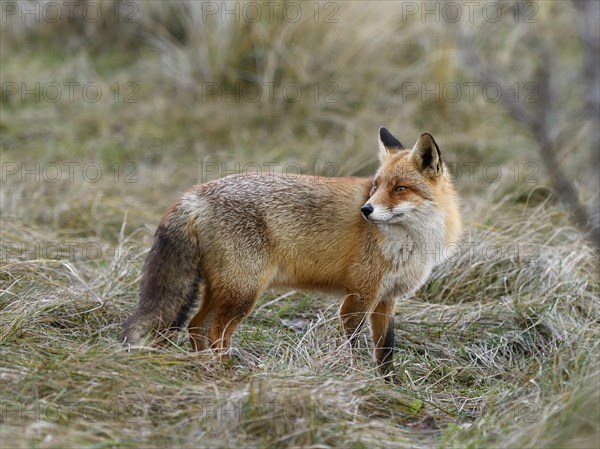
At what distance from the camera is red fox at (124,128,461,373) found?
4.60 m

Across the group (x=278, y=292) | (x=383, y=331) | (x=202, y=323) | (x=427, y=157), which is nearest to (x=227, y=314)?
(x=202, y=323)

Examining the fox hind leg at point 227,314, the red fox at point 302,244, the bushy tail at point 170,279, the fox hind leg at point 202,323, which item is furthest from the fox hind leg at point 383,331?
the bushy tail at point 170,279

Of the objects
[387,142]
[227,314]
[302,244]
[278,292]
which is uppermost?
[387,142]

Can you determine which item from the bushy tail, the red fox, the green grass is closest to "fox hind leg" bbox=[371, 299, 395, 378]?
the red fox

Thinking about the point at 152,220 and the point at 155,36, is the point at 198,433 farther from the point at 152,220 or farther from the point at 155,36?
the point at 155,36

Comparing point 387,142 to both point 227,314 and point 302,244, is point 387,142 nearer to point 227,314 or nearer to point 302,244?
point 302,244

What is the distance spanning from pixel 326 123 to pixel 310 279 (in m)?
4.45

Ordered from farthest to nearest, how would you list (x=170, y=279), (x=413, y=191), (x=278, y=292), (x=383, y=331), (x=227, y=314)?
(x=278, y=292), (x=383, y=331), (x=413, y=191), (x=227, y=314), (x=170, y=279)

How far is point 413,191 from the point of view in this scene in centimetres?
484

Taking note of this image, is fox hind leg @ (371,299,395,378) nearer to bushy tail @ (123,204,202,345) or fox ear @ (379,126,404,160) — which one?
fox ear @ (379,126,404,160)

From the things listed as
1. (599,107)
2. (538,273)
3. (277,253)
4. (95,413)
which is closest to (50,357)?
(95,413)

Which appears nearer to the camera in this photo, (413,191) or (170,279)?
(170,279)

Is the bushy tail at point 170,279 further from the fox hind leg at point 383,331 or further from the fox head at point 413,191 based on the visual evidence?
the fox hind leg at point 383,331

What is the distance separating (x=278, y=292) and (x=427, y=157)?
1573mm
